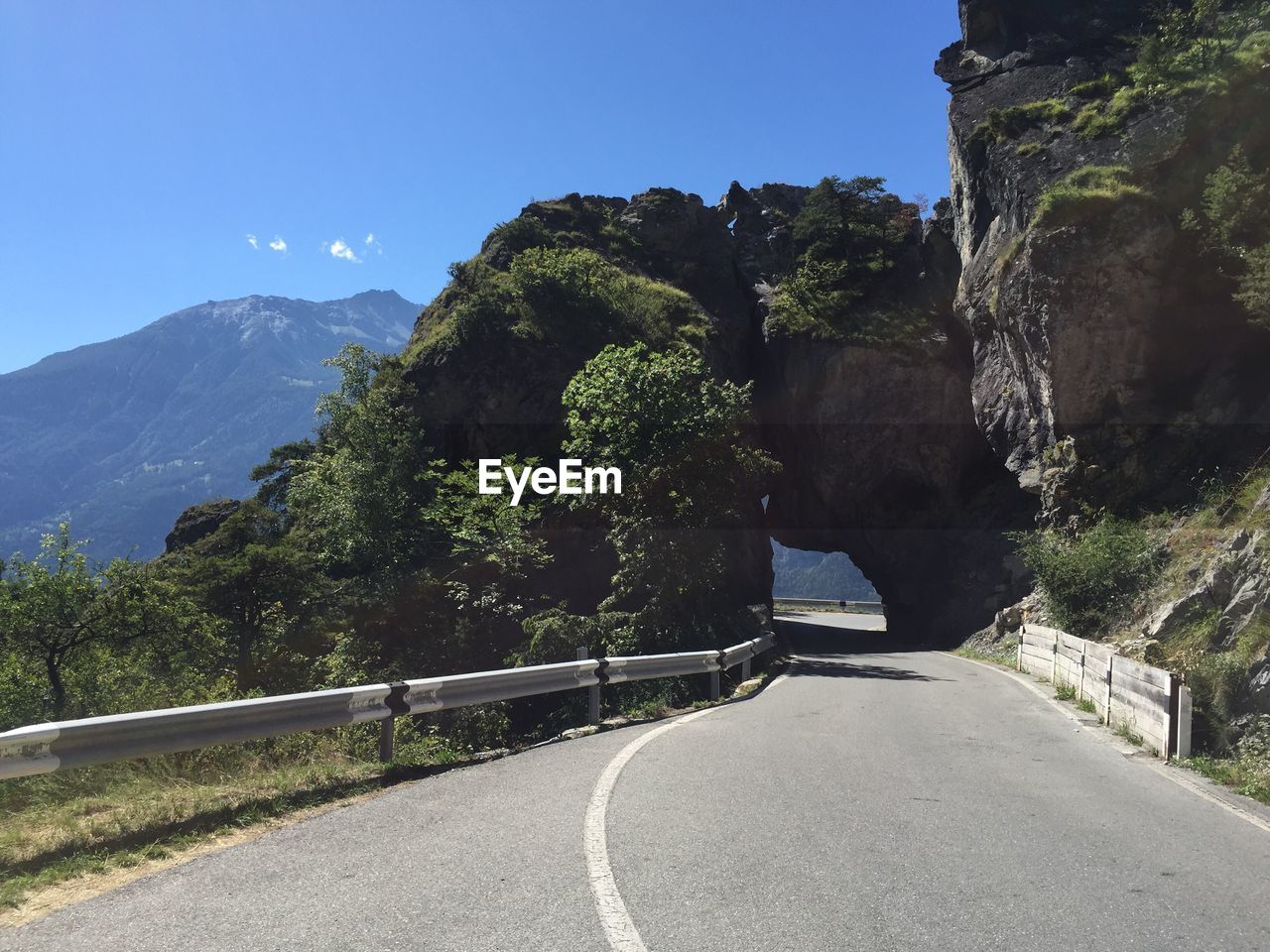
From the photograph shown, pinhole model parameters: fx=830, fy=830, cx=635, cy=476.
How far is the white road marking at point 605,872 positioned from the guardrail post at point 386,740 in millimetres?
2003

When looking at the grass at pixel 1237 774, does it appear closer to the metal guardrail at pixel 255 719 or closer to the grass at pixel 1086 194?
the metal guardrail at pixel 255 719

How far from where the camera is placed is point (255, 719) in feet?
20.9

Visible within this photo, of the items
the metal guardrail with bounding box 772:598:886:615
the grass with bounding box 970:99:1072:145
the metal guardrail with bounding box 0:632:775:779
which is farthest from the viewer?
the metal guardrail with bounding box 772:598:886:615

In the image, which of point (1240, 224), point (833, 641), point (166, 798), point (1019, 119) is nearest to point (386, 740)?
point (166, 798)

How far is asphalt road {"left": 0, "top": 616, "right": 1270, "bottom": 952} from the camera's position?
3.67 metres

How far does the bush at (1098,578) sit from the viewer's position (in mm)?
16656

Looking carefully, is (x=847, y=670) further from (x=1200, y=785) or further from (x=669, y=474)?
(x=1200, y=785)

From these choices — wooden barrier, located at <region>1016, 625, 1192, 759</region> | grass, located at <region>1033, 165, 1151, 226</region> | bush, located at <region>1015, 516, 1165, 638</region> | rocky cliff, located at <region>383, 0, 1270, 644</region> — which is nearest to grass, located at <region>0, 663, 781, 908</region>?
wooden barrier, located at <region>1016, 625, 1192, 759</region>

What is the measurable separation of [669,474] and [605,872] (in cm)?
1592

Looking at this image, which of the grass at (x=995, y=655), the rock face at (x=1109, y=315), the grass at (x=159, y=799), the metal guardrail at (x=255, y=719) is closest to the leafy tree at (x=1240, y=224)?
the rock face at (x=1109, y=315)

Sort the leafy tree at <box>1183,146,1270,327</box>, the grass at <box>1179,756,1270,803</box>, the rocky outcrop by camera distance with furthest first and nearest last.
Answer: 1. the rocky outcrop
2. the leafy tree at <box>1183,146,1270,327</box>
3. the grass at <box>1179,756,1270,803</box>

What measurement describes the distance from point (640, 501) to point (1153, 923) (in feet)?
54.3

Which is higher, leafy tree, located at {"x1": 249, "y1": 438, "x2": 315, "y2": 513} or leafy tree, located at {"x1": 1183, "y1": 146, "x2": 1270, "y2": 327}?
leafy tree, located at {"x1": 1183, "y1": 146, "x2": 1270, "y2": 327}

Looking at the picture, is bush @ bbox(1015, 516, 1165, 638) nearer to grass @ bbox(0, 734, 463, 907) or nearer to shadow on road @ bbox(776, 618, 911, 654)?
shadow on road @ bbox(776, 618, 911, 654)
